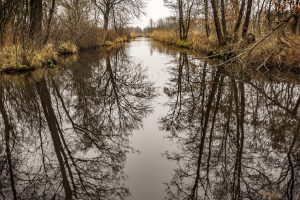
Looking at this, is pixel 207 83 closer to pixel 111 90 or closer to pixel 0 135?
pixel 111 90

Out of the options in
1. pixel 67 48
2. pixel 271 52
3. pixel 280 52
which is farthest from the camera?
pixel 67 48

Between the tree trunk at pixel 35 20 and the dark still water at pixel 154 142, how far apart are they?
18.7ft

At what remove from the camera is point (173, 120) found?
6.42 meters

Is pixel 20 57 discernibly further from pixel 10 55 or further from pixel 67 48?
pixel 67 48

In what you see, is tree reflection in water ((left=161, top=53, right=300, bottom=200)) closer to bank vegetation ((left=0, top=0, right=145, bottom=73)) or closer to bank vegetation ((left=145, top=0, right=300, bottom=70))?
bank vegetation ((left=145, top=0, right=300, bottom=70))

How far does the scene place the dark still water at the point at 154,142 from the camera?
3615mm

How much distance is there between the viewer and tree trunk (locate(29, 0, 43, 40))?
48.0 feet

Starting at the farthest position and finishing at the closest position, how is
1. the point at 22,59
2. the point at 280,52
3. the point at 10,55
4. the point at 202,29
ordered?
the point at 202,29 < the point at 22,59 < the point at 10,55 < the point at 280,52

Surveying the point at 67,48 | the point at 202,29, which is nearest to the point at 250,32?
the point at 67,48

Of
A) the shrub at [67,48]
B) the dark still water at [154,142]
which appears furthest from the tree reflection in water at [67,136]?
the shrub at [67,48]

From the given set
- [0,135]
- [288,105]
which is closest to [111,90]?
[0,135]

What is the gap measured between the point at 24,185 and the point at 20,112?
368 cm

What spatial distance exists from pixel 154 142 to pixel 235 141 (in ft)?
4.24

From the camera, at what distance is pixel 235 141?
500 cm
